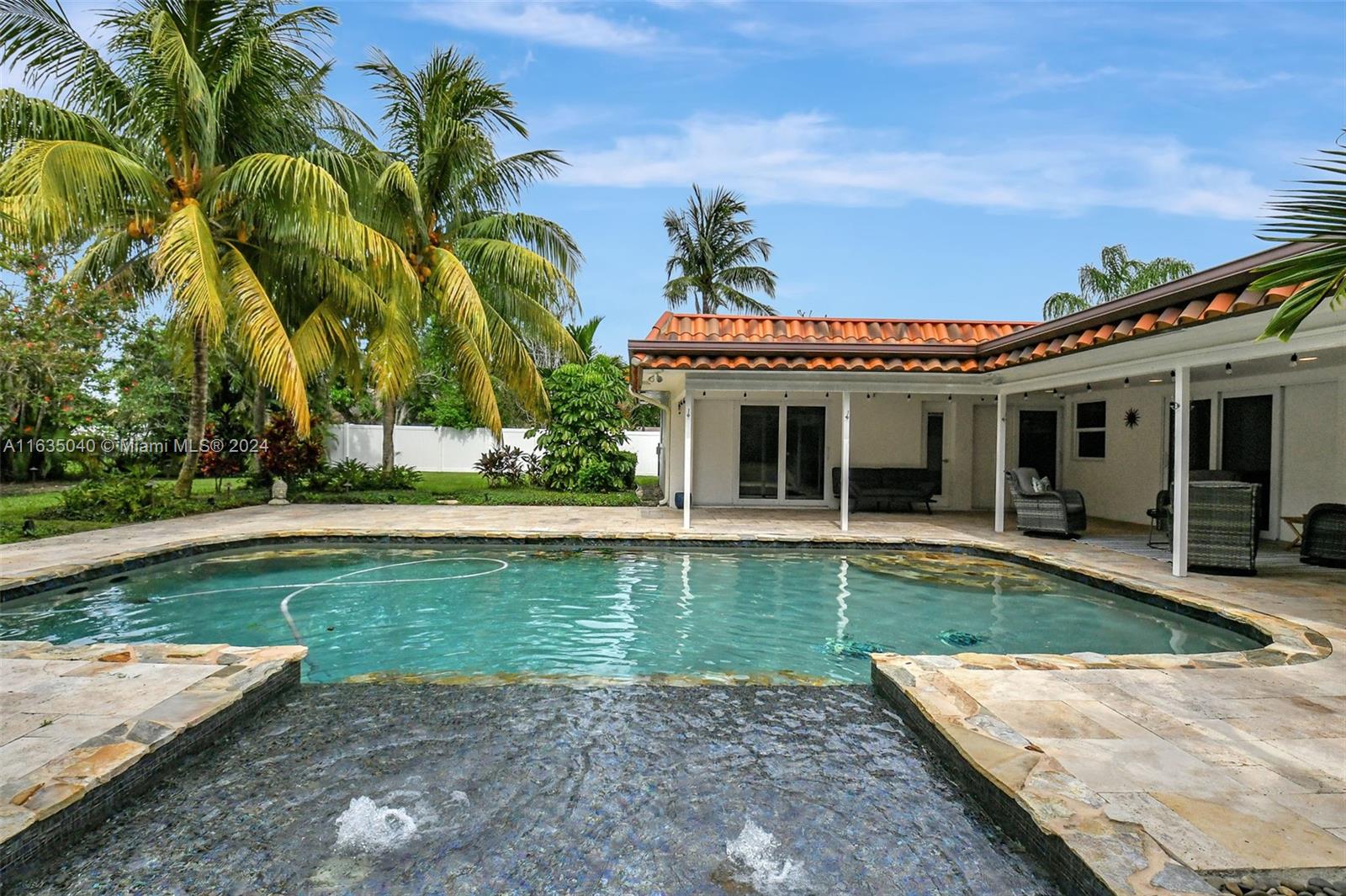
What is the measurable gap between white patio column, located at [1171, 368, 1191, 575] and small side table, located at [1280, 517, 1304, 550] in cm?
253

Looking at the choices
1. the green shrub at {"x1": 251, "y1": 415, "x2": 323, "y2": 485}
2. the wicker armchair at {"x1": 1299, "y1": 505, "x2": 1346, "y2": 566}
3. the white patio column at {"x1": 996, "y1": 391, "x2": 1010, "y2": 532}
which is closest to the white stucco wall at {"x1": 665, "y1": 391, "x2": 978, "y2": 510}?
the white patio column at {"x1": 996, "y1": 391, "x2": 1010, "y2": 532}

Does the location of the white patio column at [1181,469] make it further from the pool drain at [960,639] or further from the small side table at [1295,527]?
the pool drain at [960,639]

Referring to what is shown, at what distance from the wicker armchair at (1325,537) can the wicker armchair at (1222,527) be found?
4.27ft

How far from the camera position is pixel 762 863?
2.71 metres

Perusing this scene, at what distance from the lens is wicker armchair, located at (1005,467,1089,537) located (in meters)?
10.1

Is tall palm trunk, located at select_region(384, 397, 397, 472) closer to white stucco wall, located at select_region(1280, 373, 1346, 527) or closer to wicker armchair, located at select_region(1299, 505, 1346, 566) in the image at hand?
wicker armchair, located at select_region(1299, 505, 1346, 566)

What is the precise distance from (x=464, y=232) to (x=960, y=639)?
13.5 metres

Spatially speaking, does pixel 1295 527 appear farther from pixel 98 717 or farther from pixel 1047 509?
pixel 98 717

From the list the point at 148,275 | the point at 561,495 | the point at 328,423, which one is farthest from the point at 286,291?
the point at 328,423

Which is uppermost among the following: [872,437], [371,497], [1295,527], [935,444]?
[872,437]

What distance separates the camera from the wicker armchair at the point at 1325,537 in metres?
7.94

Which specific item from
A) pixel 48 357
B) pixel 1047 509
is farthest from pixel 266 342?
pixel 1047 509

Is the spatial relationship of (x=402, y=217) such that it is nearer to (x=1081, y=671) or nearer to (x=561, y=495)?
(x=561, y=495)

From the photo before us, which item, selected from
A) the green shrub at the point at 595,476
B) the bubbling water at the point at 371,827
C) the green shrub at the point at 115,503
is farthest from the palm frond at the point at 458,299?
the bubbling water at the point at 371,827
